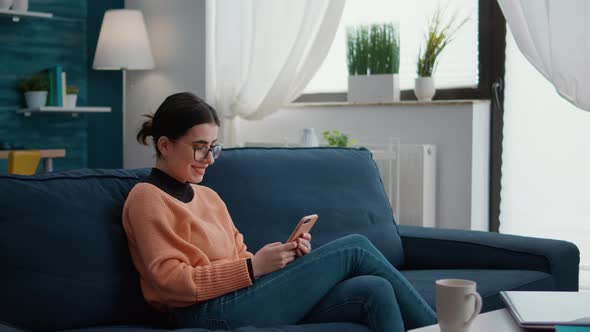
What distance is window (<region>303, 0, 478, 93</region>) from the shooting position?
13.3 ft

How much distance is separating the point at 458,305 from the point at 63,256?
3.35 ft

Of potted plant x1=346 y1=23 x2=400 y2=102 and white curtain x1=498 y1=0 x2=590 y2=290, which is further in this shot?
potted plant x1=346 y1=23 x2=400 y2=102

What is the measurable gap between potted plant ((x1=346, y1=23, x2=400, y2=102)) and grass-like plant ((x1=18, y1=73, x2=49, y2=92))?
212 cm

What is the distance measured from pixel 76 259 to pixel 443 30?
2678 mm

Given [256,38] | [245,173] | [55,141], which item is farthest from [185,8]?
[245,173]

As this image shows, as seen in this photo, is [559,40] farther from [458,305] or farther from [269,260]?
[458,305]

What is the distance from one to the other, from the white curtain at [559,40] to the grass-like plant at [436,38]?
0.55 m

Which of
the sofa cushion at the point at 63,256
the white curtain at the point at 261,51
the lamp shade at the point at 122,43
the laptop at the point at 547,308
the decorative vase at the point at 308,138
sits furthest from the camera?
the lamp shade at the point at 122,43

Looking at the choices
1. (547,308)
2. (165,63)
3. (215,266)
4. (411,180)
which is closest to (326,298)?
(215,266)

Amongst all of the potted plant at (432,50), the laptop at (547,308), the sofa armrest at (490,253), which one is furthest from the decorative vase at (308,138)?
the laptop at (547,308)

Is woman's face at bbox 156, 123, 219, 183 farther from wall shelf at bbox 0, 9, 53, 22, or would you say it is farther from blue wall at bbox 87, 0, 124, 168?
blue wall at bbox 87, 0, 124, 168

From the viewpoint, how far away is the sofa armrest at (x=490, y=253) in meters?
2.56

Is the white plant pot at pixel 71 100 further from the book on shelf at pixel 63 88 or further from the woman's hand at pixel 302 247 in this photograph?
the woman's hand at pixel 302 247

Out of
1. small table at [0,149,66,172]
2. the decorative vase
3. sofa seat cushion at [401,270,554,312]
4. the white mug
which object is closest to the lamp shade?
small table at [0,149,66,172]
